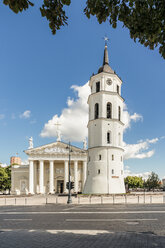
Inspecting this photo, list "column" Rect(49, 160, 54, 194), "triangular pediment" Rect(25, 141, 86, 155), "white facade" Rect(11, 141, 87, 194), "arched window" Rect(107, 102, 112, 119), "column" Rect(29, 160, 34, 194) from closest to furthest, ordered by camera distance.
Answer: "arched window" Rect(107, 102, 112, 119)
"column" Rect(49, 160, 54, 194)
"column" Rect(29, 160, 34, 194)
"white facade" Rect(11, 141, 87, 194)
"triangular pediment" Rect(25, 141, 86, 155)

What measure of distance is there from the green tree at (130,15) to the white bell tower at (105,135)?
3549cm

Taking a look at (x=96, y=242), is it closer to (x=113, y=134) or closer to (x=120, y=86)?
(x=113, y=134)

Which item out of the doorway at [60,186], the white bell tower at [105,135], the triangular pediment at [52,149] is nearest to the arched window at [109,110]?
the white bell tower at [105,135]

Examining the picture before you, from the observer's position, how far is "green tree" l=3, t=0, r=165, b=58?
5.77 metres

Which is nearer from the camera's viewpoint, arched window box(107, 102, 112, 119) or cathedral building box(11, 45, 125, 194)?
cathedral building box(11, 45, 125, 194)

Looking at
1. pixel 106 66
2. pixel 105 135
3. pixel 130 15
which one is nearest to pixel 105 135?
pixel 105 135

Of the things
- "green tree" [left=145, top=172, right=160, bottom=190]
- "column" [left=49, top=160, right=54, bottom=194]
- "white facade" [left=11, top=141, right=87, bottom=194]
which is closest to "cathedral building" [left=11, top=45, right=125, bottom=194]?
"white facade" [left=11, top=141, right=87, bottom=194]

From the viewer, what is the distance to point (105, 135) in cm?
4175

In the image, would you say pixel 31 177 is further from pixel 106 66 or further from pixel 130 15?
pixel 130 15

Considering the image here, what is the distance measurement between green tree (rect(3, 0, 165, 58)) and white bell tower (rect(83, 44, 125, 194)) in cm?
3549

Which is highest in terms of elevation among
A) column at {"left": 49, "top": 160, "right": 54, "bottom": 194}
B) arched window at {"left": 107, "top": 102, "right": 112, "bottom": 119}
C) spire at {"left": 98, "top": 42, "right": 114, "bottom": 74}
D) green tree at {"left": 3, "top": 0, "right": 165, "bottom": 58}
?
spire at {"left": 98, "top": 42, "right": 114, "bottom": 74}

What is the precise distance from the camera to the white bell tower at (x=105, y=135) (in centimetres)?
4009

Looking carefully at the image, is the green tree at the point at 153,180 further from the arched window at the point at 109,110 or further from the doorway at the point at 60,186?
the arched window at the point at 109,110

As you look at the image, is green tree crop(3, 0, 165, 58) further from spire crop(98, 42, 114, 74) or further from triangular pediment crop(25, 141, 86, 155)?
triangular pediment crop(25, 141, 86, 155)
